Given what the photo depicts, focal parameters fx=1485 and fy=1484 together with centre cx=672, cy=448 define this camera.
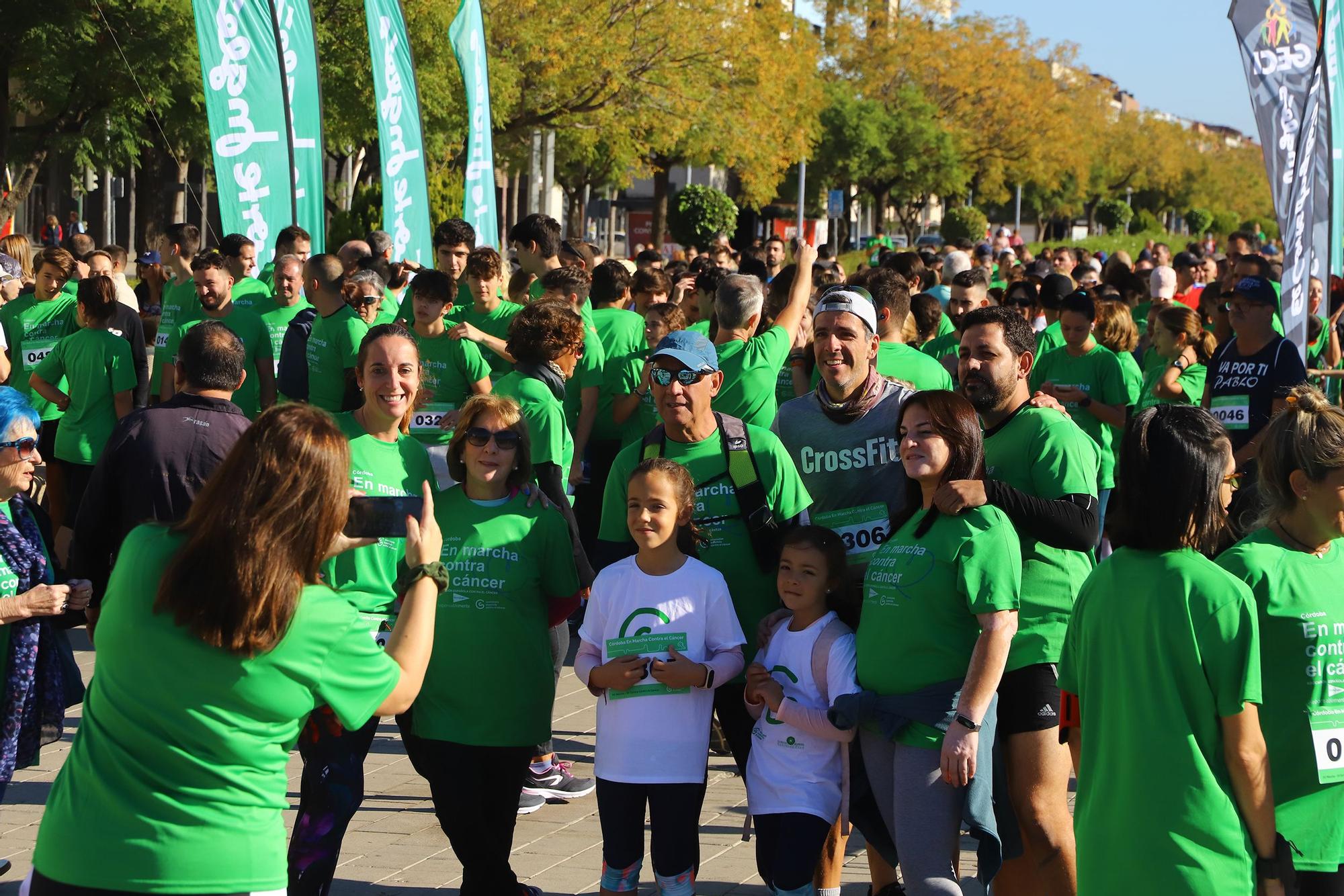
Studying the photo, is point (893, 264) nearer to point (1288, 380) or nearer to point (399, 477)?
point (1288, 380)

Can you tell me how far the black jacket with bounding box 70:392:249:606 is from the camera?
4938 millimetres

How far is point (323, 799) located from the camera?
446cm

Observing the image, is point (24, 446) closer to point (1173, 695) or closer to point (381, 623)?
point (381, 623)

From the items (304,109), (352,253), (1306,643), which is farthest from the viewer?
(352,253)

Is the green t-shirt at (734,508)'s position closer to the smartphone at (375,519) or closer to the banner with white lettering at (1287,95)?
the smartphone at (375,519)

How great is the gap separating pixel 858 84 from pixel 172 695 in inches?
2090

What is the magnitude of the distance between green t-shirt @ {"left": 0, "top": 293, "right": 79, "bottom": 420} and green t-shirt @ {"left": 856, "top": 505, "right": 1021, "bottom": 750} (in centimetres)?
706

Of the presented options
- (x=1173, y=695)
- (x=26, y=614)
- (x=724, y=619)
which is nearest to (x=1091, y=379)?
(x=724, y=619)

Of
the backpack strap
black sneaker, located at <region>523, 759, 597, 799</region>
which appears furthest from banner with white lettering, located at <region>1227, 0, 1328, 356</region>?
the backpack strap

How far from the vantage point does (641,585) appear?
445 cm

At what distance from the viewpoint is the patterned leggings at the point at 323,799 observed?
442cm

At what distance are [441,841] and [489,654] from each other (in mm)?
1290

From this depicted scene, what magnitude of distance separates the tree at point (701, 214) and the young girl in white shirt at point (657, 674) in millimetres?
36164

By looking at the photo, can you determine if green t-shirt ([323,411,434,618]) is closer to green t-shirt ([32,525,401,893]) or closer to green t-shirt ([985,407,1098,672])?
green t-shirt ([32,525,401,893])
